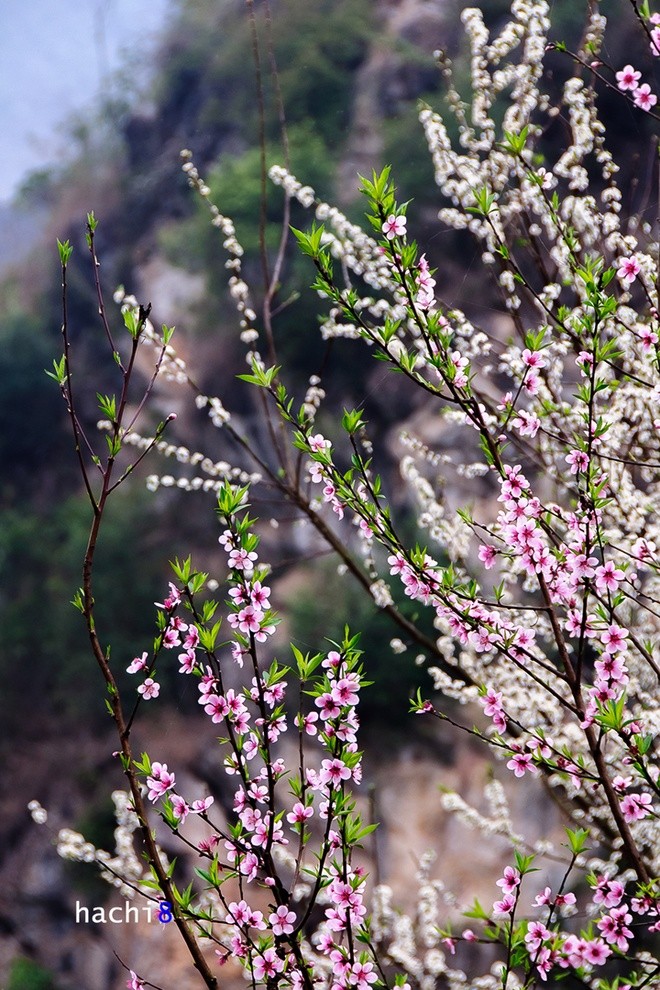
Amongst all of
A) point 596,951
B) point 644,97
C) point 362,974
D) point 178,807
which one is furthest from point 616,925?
point 644,97

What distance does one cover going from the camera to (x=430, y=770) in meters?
6.24

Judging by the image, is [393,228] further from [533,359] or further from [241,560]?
[241,560]

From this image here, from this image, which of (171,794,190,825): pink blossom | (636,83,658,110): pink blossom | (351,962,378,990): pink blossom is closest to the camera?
(351,962,378,990): pink blossom

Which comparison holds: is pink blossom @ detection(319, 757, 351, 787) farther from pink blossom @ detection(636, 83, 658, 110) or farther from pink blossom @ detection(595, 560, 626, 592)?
pink blossom @ detection(636, 83, 658, 110)

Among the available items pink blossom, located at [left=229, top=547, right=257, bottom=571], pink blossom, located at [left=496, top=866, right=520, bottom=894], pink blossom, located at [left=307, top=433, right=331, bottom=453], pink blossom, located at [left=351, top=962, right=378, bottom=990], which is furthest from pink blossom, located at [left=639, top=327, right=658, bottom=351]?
pink blossom, located at [left=351, top=962, right=378, bottom=990]

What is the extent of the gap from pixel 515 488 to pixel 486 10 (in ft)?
20.9

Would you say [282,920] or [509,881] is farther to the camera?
[509,881]

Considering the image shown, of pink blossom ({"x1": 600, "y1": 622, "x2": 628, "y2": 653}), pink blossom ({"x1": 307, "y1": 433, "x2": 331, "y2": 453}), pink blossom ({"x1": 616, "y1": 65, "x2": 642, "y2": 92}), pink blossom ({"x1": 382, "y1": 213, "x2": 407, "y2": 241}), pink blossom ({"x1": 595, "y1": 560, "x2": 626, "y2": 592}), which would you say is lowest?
pink blossom ({"x1": 600, "y1": 622, "x2": 628, "y2": 653})

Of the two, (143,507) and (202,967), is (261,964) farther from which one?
(143,507)

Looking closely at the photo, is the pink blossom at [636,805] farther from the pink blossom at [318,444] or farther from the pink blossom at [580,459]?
the pink blossom at [318,444]

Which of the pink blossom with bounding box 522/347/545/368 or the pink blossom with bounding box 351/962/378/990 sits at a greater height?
the pink blossom with bounding box 522/347/545/368

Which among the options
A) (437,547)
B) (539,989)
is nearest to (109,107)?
(437,547)

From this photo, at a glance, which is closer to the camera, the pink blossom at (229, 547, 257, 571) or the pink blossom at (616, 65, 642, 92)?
the pink blossom at (229, 547, 257, 571)

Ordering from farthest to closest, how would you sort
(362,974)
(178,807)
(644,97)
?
(644,97) < (178,807) < (362,974)
